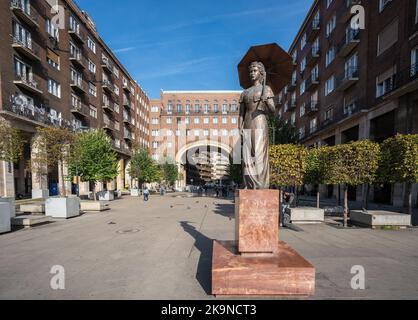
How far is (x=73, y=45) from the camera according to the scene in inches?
1230

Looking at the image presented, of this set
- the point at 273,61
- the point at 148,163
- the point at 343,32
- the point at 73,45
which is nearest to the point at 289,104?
the point at 343,32

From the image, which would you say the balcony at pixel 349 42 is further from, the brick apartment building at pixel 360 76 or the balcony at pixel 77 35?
the balcony at pixel 77 35

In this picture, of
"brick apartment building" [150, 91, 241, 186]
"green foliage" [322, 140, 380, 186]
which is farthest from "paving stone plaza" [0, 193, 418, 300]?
"brick apartment building" [150, 91, 241, 186]

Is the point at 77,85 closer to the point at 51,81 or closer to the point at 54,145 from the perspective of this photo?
the point at 51,81

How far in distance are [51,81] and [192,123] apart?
1457 inches

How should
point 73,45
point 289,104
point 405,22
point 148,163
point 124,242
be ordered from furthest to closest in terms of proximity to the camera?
point 289,104 < point 148,163 < point 73,45 < point 405,22 < point 124,242

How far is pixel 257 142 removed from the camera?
200 inches

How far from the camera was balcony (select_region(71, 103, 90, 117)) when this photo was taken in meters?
30.4

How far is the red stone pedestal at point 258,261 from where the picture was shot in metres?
4.03

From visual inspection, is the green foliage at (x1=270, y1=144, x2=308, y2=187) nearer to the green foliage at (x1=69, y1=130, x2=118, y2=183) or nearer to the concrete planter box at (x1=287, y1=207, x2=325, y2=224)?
the concrete planter box at (x1=287, y1=207, x2=325, y2=224)

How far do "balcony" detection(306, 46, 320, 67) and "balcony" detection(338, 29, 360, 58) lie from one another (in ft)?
20.8

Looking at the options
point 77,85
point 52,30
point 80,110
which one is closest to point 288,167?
point 80,110
